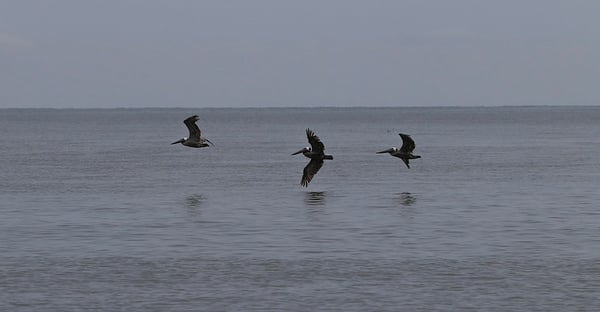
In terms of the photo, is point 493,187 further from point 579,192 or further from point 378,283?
point 378,283

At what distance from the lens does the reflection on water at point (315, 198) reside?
1623 inches

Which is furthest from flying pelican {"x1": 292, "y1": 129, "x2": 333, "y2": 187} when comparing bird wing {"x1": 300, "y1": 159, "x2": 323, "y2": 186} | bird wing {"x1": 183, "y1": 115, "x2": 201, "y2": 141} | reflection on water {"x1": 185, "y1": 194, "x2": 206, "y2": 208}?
bird wing {"x1": 183, "y1": 115, "x2": 201, "y2": 141}

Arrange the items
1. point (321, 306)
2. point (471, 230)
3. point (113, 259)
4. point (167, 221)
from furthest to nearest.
Result: point (167, 221) < point (471, 230) < point (113, 259) < point (321, 306)

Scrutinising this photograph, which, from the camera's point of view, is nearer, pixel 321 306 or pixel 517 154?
pixel 321 306

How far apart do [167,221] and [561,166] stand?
30750 millimetres

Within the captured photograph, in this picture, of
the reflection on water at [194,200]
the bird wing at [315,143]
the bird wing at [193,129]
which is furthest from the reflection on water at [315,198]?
the bird wing at [193,129]

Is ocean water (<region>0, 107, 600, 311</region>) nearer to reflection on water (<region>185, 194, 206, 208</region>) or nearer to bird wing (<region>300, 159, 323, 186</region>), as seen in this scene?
reflection on water (<region>185, 194, 206, 208</region>)

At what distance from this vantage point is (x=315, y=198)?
43.3 m

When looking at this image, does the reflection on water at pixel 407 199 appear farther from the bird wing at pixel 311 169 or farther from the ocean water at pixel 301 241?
the bird wing at pixel 311 169

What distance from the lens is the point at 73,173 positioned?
5822 centimetres

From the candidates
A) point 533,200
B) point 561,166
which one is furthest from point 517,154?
point 533,200

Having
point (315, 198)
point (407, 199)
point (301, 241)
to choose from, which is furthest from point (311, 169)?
point (301, 241)

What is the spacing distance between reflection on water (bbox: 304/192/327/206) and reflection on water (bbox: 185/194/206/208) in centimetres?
372

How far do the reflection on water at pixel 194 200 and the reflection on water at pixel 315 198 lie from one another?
3722mm
